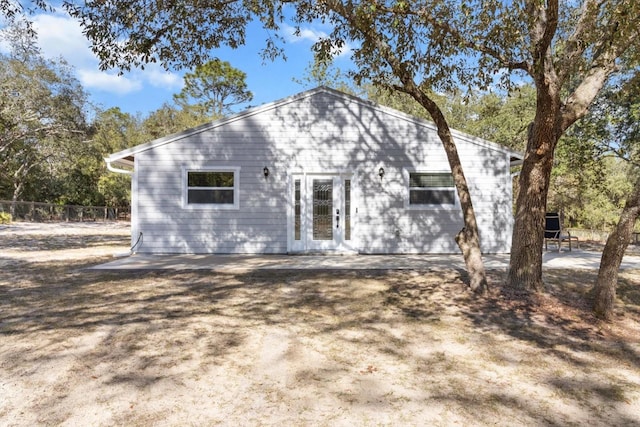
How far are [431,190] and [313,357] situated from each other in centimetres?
762

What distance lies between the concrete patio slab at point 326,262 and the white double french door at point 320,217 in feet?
1.39

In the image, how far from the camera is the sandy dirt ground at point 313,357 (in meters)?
2.41

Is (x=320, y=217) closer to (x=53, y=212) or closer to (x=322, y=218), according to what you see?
(x=322, y=218)

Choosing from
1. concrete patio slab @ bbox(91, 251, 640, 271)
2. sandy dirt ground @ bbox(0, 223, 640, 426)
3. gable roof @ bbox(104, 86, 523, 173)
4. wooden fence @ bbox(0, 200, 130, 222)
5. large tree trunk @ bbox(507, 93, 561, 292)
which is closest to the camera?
sandy dirt ground @ bbox(0, 223, 640, 426)

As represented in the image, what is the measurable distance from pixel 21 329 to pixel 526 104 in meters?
18.0

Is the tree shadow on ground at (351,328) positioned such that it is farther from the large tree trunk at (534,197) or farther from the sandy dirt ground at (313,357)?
the large tree trunk at (534,197)

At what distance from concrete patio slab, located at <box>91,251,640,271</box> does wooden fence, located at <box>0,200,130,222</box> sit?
Answer: 67.2ft

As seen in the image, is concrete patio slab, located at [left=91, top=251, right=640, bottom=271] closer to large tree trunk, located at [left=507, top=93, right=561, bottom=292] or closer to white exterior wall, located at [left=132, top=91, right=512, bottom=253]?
white exterior wall, located at [left=132, top=91, right=512, bottom=253]

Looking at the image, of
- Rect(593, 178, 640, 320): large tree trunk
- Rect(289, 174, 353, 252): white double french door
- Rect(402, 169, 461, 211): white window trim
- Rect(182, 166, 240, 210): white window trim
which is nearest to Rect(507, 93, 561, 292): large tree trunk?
Rect(593, 178, 640, 320): large tree trunk

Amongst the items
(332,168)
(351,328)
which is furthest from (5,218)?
(351,328)

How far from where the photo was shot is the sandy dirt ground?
7.92 ft

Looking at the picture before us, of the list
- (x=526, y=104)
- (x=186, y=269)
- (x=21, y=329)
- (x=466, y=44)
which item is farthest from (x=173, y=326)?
(x=526, y=104)

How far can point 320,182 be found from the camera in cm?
1012

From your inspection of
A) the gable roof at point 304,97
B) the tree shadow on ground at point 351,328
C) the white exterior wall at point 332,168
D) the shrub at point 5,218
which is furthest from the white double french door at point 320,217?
the shrub at point 5,218
